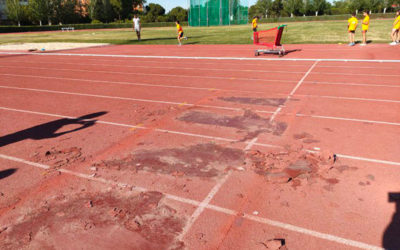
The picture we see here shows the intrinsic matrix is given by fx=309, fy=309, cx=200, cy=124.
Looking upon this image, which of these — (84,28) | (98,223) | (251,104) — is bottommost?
(98,223)

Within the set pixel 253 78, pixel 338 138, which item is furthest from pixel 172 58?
pixel 338 138

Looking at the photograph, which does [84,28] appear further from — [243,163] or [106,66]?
[243,163]

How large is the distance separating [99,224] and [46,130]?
11.5 ft

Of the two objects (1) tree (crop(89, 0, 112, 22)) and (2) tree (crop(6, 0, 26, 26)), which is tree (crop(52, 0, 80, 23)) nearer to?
(1) tree (crop(89, 0, 112, 22))

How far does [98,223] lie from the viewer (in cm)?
321

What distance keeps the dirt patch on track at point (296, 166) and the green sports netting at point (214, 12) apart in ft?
181

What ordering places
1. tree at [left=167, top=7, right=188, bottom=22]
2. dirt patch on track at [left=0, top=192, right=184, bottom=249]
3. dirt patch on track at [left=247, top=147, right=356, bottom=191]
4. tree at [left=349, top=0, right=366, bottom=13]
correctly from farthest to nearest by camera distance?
tree at [left=167, top=7, right=188, bottom=22] → tree at [left=349, top=0, right=366, bottom=13] → dirt patch on track at [left=247, top=147, right=356, bottom=191] → dirt patch on track at [left=0, top=192, right=184, bottom=249]

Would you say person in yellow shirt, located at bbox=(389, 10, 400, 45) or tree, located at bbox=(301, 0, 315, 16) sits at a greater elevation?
tree, located at bbox=(301, 0, 315, 16)

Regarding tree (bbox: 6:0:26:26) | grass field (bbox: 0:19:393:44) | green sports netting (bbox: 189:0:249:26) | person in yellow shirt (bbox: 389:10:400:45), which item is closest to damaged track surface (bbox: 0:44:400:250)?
person in yellow shirt (bbox: 389:10:400:45)

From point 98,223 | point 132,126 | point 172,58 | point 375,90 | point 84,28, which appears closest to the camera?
point 98,223

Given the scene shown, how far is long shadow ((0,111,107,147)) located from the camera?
5605 millimetres

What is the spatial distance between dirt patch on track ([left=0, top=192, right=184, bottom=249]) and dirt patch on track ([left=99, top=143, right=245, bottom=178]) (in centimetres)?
68

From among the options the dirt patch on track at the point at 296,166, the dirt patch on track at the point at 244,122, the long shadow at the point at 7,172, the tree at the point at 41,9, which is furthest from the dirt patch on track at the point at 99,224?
the tree at the point at 41,9

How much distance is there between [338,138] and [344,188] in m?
1.64
